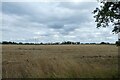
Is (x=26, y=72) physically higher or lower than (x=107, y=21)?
lower

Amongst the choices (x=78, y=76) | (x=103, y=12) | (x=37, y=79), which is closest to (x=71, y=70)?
(x=78, y=76)

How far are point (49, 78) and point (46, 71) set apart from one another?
1.73 metres

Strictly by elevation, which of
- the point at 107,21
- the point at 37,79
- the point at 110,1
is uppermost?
the point at 110,1

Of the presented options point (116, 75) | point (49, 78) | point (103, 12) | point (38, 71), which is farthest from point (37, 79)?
point (103, 12)

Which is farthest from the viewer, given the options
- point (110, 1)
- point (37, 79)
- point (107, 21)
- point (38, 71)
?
point (107, 21)

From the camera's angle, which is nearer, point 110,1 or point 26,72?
point 26,72

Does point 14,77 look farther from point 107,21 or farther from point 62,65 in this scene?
point 107,21

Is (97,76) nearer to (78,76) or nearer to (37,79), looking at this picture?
(78,76)

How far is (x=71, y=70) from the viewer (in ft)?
53.9

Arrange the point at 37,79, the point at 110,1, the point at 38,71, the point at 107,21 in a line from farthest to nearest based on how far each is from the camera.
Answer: the point at 107,21, the point at 110,1, the point at 38,71, the point at 37,79

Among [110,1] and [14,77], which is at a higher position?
[110,1]

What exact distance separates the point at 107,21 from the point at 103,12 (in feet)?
3.61

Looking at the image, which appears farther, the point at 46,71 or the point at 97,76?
the point at 46,71

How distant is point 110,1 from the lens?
17.9 m
